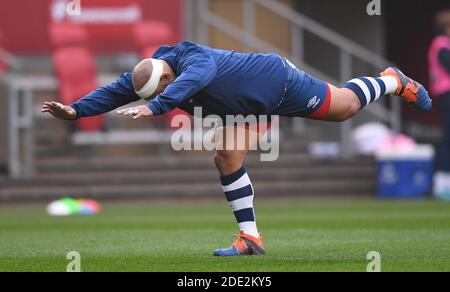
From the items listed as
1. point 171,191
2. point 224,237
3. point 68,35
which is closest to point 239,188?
point 224,237

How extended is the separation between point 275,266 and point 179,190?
10851 mm

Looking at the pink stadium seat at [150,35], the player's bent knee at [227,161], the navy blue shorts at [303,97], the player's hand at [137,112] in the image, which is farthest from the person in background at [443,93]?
the player's hand at [137,112]

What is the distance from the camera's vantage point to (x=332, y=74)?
70.2 ft

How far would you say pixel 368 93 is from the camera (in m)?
9.21

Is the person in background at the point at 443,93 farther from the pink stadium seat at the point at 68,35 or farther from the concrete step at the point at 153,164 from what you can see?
the pink stadium seat at the point at 68,35

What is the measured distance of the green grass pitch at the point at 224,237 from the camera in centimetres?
819

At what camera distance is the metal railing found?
19891 millimetres

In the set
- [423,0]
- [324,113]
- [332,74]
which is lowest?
[324,113]

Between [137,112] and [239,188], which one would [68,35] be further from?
[137,112]

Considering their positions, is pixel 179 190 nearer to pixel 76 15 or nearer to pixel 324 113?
pixel 76 15

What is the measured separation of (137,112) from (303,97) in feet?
5.39

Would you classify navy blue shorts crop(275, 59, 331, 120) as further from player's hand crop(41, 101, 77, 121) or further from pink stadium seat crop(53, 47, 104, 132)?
pink stadium seat crop(53, 47, 104, 132)

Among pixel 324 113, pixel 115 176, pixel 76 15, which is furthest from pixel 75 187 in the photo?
pixel 324 113

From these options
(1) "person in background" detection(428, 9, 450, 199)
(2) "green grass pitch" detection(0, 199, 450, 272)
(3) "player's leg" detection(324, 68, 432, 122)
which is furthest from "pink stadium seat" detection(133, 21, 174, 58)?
(3) "player's leg" detection(324, 68, 432, 122)
